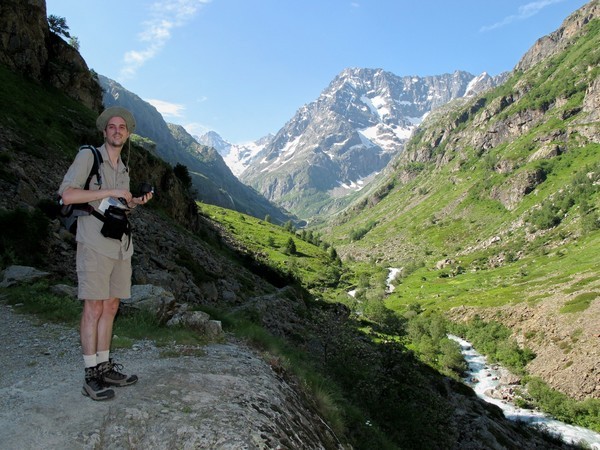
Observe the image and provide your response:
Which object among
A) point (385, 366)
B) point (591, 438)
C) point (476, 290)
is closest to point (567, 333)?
point (591, 438)

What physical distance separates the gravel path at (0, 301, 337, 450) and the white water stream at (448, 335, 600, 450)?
61575 mm

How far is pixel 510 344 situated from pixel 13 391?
311 feet

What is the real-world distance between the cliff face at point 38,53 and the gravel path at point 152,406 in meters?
53.7

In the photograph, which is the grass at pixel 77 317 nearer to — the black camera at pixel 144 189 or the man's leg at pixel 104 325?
the man's leg at pixel 104 325

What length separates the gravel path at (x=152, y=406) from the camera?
5.82 metres

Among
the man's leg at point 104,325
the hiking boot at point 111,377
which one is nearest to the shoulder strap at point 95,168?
the man's leg at point 104,325

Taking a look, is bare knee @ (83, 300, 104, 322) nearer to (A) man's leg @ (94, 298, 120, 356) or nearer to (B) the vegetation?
(A) man's leg @ (94, 298, 120, 356)

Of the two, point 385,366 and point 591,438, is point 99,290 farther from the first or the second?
point 591,438

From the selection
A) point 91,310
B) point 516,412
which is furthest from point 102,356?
point 516,412

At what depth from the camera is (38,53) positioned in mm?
51625

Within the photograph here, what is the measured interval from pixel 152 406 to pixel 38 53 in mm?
61379

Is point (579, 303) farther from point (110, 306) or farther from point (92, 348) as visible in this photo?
point (92, 348)

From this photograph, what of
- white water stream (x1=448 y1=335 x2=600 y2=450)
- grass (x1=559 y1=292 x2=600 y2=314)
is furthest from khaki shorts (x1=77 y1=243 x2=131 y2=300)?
grass (x1=559 y1=292 x2=600 y2=314)

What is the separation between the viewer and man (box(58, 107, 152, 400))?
6.87m
